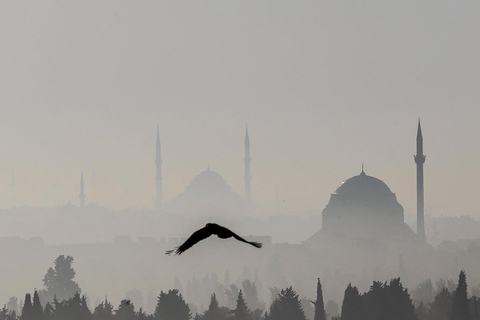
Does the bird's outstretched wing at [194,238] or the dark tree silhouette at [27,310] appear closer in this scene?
the bird's outstretched wing at [194,238]

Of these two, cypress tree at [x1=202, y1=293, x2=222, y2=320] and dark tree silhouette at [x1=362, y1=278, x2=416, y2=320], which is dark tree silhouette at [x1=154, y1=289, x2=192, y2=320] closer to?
cypress tree at [x1=202, y1=293, x2=222, y2=320]

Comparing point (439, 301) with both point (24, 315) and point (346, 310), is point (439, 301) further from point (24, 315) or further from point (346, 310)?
point (24, 315)

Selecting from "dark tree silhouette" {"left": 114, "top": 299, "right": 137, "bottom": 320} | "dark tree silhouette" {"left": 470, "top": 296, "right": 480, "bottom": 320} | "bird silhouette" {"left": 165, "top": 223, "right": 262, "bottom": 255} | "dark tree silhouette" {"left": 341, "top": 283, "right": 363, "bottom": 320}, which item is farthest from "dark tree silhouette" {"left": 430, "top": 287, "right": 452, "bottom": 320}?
"bird silhouette" {"left": 165, "top": 223, "right": 262, "bottom": 255}

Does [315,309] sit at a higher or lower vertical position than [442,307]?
lower

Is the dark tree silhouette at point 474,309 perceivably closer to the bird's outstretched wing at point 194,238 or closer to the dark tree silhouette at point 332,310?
the dark tree silhouette at point 332,310

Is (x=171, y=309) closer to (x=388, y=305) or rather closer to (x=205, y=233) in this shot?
(x=388, y=305)

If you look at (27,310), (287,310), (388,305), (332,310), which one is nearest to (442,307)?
(388,305)

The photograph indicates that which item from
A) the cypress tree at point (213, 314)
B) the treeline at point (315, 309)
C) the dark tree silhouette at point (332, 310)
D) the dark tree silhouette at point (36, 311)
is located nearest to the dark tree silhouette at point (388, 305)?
the treeline at point (315, 309)
